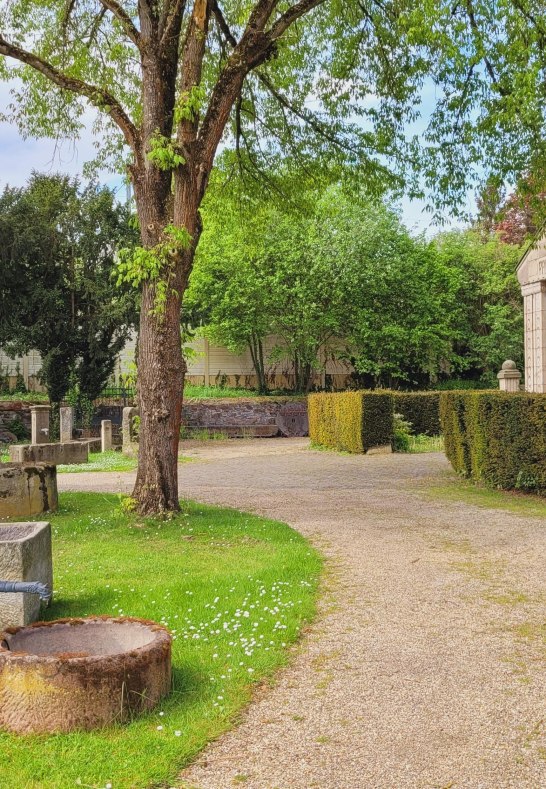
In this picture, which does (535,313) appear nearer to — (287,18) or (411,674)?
(287,18)

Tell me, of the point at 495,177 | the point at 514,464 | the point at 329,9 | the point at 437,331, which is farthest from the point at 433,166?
the point at 437,331

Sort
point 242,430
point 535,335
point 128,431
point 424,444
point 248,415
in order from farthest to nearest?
point 248,415, point 242,430, point 128,431, point 424,444, point 535,335

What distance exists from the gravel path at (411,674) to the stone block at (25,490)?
333 cm

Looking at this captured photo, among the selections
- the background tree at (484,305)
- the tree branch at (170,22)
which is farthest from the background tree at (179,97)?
the background tree at (484,305)

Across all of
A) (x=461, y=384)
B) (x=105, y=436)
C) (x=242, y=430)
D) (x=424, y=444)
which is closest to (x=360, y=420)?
(x=424, y=444)

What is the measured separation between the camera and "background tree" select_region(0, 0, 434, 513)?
31.1ft

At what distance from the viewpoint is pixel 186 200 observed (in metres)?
9.59

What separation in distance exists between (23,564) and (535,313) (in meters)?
16.0

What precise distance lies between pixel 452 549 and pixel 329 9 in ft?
34.1

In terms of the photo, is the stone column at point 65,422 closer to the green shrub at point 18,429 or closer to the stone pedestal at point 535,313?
the green shrub at point 18,429

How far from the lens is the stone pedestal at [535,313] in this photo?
1819cm

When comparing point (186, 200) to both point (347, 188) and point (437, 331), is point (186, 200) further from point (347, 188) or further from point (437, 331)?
point (437, 331)

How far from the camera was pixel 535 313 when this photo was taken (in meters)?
18.6

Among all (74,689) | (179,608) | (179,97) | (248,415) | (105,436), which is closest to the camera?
(74,689)
